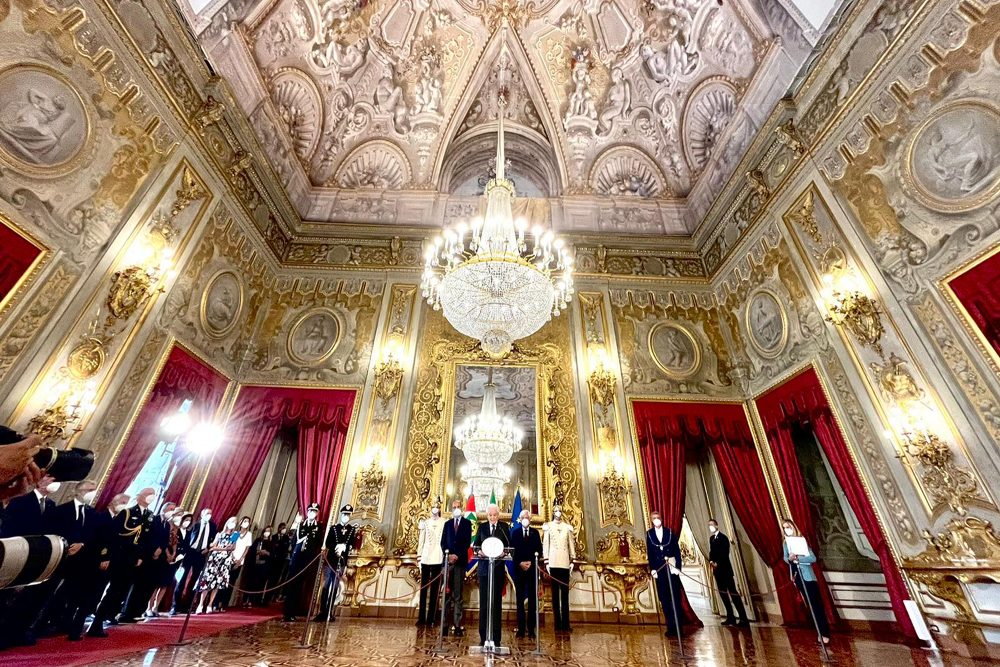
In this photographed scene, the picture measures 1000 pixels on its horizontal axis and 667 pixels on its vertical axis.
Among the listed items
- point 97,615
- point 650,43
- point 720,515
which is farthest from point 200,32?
point 720,515

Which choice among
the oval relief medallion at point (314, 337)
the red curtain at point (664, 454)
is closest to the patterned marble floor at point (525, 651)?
the red curtain at point (664, 454)

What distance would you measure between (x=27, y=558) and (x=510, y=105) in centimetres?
1156

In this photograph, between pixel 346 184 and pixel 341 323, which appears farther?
pixel 346 184

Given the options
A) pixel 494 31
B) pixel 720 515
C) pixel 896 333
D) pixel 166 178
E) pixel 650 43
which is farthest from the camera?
pixel 494 31

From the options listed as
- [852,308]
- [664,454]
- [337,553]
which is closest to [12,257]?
[337,553]

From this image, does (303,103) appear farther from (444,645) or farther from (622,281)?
(444,645)

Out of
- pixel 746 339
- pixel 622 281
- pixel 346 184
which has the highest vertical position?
pixel 346 184

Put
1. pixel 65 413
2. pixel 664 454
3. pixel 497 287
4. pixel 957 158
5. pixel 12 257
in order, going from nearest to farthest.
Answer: pixel 12 257 → pixel 957 158 → pixel 65 413 → pixel 497 287 → pixel 664 454

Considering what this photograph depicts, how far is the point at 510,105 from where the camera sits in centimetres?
1090

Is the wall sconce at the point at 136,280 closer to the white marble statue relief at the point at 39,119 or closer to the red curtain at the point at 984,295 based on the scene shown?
the white marble statue relief at the point at 39,119

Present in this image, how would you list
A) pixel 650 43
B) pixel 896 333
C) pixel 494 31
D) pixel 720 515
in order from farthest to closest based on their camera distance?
1. pixel 494 31
2. pixel 650 43
3. pixel 720 515
4. pixel 896 333

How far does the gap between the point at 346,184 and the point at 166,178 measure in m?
4.45

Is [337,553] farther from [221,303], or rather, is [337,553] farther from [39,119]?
[39,119]

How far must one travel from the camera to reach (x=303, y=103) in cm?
885
